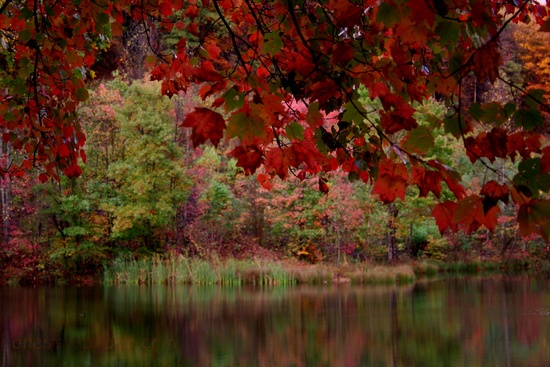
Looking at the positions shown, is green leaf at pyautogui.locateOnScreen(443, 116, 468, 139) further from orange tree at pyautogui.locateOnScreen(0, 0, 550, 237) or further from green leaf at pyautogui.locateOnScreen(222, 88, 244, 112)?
green leaf at pyautogui.locateOnScreen(222, 88, 244, 112)

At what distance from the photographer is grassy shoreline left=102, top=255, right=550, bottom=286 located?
1745cm

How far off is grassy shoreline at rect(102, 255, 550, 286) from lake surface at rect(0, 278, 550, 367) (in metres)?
1.67

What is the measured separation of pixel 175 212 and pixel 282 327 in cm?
994

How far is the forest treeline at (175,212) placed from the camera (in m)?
18.8

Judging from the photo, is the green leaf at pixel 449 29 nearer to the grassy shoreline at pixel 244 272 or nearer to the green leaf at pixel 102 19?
the green leaf at pixel 102 19

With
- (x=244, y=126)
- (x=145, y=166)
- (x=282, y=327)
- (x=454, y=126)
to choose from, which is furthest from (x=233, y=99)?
(x=145, y=166)

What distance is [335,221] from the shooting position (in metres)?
20.2

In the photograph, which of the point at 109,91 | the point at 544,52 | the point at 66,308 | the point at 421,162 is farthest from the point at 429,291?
the point at 544,52

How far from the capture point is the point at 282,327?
10547 millimetres

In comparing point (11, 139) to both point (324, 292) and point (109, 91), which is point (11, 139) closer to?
point (324, 292)

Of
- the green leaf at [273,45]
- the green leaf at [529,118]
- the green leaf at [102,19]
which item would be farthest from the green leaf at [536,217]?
the green leaf at [102,19]

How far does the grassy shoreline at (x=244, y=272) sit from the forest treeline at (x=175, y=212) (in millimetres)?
926

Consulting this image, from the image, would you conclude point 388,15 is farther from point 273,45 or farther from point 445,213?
point 273,45

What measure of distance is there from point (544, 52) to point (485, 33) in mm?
34296
